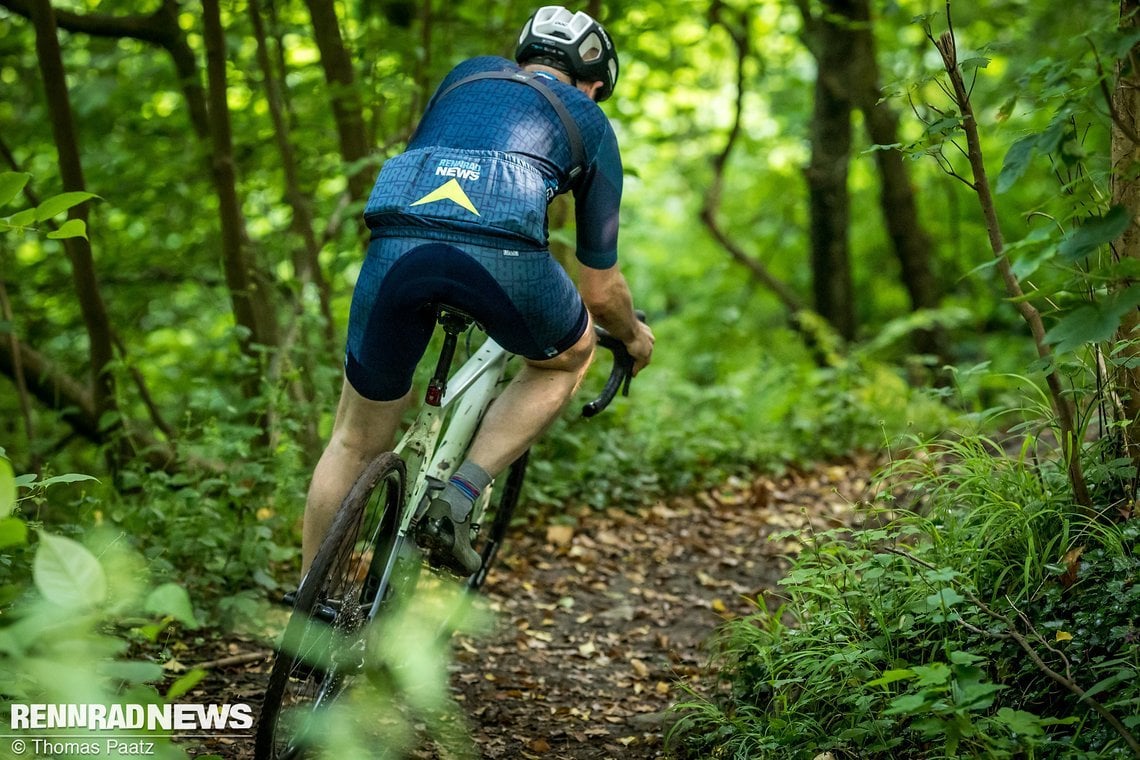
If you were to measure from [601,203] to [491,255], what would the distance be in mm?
512

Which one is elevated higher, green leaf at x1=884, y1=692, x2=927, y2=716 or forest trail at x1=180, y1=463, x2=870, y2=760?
green leaf at x1=884, y1=692, x2=927, y2=716

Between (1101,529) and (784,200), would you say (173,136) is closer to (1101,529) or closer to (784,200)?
(1101,529)

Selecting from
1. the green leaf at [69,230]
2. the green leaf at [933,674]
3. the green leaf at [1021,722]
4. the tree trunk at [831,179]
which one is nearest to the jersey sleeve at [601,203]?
the green leaf at [69,230]

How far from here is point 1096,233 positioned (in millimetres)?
2160

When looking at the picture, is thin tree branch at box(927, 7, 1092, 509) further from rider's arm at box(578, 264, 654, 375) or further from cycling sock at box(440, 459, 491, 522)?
cycling sock at box(440, 459, 491, 522)

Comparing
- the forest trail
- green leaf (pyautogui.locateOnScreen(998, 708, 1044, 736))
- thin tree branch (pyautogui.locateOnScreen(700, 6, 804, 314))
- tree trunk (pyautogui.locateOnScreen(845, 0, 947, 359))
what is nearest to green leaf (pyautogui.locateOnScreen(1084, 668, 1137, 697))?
green leaf (pyautogui.locateOnScreen(998, 708, 1044, 736))

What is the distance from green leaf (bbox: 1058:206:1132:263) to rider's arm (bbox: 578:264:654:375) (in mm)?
1439

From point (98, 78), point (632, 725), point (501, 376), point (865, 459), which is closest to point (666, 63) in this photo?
point (865, 459)

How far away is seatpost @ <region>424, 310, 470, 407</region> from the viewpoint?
3117 mm

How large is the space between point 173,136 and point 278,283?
6.31ft

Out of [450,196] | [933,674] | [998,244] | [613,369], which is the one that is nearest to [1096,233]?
[998,244]

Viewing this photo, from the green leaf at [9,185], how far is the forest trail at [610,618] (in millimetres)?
1729

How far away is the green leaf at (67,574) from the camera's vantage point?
5.10ft

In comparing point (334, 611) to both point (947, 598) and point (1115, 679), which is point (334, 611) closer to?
point (947, 598)
